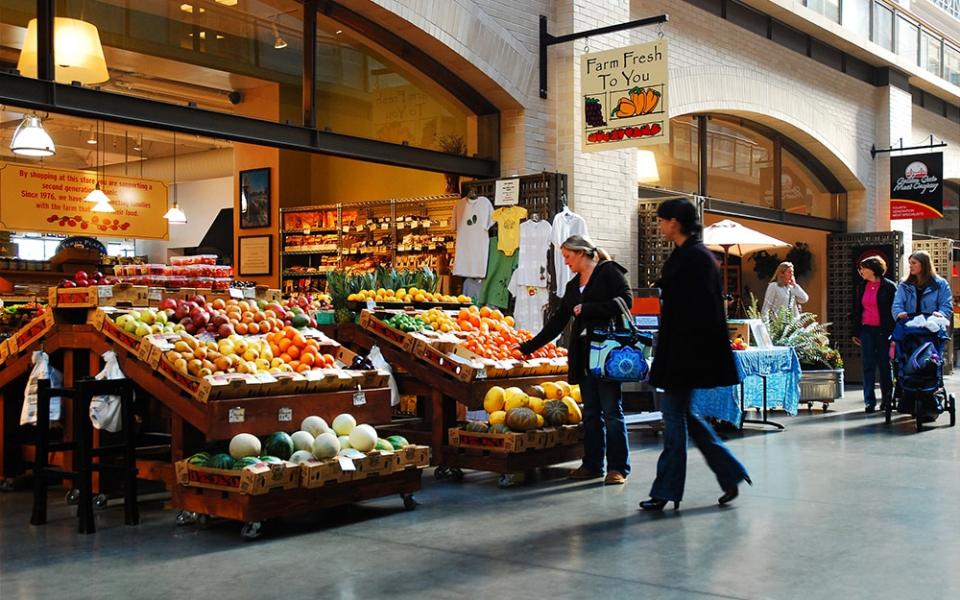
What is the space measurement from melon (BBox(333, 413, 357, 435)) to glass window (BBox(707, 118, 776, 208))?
10.6m

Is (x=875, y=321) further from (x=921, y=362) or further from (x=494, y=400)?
(x=494, y=400)

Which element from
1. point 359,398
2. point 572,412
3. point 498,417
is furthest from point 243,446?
point 572,412

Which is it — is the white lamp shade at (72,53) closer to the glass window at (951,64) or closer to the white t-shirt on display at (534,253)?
the white t-shirt on display at (534,253)

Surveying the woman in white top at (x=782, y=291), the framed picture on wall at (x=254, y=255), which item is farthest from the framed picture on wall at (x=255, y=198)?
the woman in white top at (x=782, y=291)

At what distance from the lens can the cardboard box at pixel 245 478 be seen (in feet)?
18.1

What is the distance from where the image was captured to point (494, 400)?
7.61 m

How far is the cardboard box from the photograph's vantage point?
5508 mm

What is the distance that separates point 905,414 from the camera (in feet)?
40.6

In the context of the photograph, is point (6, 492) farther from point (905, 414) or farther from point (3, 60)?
point (905, 414)

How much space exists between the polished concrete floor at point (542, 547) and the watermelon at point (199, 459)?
1.25 ft

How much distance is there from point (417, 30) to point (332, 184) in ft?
18.7

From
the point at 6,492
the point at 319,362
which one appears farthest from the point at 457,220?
the point at 6,492

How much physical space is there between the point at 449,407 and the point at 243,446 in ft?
7.42

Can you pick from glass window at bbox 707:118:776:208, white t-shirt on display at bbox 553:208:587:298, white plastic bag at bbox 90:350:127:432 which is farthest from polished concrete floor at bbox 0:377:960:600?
glass window at bbox 707:118:776:208
